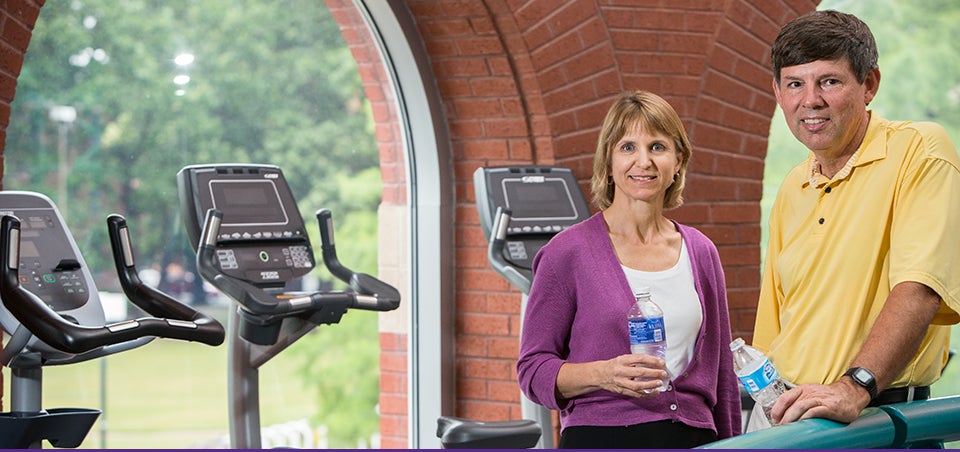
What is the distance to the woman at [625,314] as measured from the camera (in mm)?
2174

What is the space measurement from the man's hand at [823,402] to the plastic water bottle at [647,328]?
368mm

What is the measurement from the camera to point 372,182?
16.0ft

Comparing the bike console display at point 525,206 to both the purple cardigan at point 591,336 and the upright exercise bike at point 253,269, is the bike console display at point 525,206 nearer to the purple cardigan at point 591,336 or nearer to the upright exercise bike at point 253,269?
the upright exercise bike at point 253,269

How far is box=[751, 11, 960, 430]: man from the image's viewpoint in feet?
5.82

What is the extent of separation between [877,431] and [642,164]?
81 cm

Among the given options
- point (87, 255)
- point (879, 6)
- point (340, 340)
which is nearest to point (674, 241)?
point (87, 255)

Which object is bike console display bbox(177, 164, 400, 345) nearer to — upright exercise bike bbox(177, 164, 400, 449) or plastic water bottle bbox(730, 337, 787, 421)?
upright exercise bike bbox(177, 164, 400, 449)

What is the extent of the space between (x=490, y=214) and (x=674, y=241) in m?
1.64

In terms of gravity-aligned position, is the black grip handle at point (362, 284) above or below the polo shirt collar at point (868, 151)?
below

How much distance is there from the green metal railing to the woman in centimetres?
49

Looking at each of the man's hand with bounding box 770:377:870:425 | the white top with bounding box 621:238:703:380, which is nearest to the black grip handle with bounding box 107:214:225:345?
the white top with bounding box 621:238:703:380

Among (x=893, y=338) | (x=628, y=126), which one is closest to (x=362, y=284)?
(x=628, y=126)

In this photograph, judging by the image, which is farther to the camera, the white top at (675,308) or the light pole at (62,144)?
the light pole at (62,144)

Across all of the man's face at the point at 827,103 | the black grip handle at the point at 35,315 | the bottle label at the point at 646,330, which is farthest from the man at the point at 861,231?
the black grip handle at the point at 35,315
